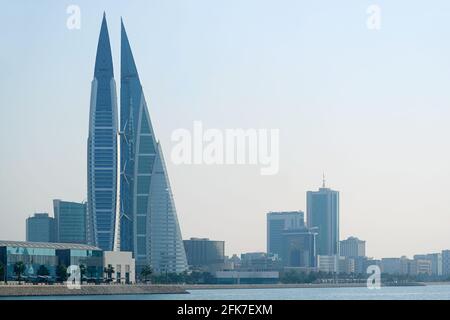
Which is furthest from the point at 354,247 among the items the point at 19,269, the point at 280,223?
the point at 19,269

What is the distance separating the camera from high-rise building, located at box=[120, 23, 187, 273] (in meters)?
54.5

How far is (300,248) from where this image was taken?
44.3 meters

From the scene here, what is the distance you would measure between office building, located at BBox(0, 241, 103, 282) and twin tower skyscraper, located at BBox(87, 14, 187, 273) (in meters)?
13.4

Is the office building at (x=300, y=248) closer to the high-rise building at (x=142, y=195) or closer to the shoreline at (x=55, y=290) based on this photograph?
the high-rise building at (x=142, y=195)

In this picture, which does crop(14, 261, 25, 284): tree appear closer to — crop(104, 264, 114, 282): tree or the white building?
crop(104, 264, 114, 282): tree

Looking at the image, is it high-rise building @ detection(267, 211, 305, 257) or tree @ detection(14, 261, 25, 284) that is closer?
high-rise building @ detection(267, 211, 305, 257)

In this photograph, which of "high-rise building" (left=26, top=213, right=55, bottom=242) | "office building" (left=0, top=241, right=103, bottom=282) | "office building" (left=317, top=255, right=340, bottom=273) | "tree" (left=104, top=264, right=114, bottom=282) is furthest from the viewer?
"high-rise building" (left=26, top=213, right=55, bottom=242)

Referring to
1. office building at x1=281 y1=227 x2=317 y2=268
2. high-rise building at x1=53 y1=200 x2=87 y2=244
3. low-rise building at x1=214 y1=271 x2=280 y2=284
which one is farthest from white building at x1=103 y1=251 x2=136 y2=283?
high-rise building at x1=53 y1=200 x2=87 y2=244

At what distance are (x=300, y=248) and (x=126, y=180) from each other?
2051 centimetres

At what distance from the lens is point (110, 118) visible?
204ft
